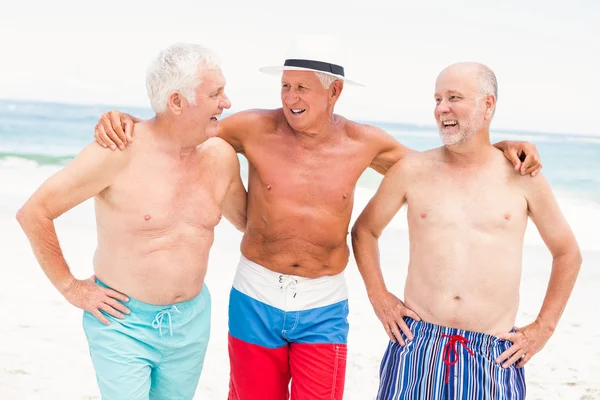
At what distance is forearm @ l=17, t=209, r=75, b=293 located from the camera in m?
2.67

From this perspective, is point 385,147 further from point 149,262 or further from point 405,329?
point 149,262

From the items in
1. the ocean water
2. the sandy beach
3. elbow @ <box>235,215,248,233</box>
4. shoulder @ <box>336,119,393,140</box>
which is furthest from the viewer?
the ocean water

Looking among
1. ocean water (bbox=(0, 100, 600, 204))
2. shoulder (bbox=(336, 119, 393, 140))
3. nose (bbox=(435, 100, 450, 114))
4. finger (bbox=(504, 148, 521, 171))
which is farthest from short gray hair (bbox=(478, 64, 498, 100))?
ocean water (bbox=(0, 100, 600, 204))

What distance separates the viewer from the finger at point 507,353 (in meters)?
2.87

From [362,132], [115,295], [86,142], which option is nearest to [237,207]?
[362,132]

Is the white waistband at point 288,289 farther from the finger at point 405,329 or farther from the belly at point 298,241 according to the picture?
the finger at point 405,329

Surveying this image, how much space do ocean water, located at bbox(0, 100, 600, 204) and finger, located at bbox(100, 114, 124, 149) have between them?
12577mm

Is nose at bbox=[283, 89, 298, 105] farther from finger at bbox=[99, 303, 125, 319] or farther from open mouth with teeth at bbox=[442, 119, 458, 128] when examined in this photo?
finger at bbox=[99, 303, 125, 319]

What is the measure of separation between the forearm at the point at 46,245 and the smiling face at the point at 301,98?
1.16 m

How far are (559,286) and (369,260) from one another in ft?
2.70

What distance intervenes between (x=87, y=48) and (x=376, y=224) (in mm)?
31580

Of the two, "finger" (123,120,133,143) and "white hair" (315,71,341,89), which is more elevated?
"white hair" (315,71,341,89)

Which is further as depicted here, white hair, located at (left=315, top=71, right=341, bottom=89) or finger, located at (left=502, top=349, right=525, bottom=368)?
white hair, located at (left=315, top=71, right=341, bottom=89)

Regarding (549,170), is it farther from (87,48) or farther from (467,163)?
(87,48)
